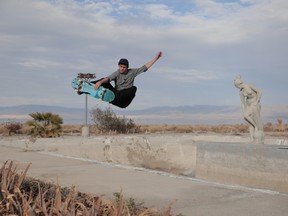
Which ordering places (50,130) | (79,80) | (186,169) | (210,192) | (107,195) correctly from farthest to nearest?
(50,130), (186,169), (210,192), (107,195), (79,80)

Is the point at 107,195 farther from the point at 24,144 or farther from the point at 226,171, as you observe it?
the point at 24,144

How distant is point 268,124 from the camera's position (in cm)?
5394

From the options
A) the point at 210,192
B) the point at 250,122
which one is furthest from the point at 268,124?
the point at 210,192

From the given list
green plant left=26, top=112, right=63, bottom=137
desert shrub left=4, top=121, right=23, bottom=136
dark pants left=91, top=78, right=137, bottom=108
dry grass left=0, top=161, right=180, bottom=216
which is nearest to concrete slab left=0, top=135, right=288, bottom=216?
dry grass left=0, top=161, right=180, bottom=216

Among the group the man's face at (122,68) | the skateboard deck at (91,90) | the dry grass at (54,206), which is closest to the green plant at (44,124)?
the dry grass at (54,206)

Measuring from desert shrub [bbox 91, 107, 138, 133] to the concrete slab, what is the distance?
23.5 metres

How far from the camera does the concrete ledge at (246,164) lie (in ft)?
37.9

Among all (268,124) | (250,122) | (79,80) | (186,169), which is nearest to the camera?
(79,80)

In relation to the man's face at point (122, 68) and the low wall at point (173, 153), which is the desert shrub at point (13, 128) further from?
the man's face at point (122, 68)

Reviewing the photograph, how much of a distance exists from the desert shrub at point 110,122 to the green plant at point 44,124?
10.9m

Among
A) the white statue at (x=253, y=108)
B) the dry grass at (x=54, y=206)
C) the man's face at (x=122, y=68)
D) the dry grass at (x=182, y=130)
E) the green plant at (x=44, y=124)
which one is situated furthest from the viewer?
the dry grass at (x=182, y=130)

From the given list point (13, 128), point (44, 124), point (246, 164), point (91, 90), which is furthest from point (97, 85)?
point (13, 128)

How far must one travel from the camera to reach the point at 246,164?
41.1 feet

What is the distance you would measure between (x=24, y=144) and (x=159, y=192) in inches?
471
